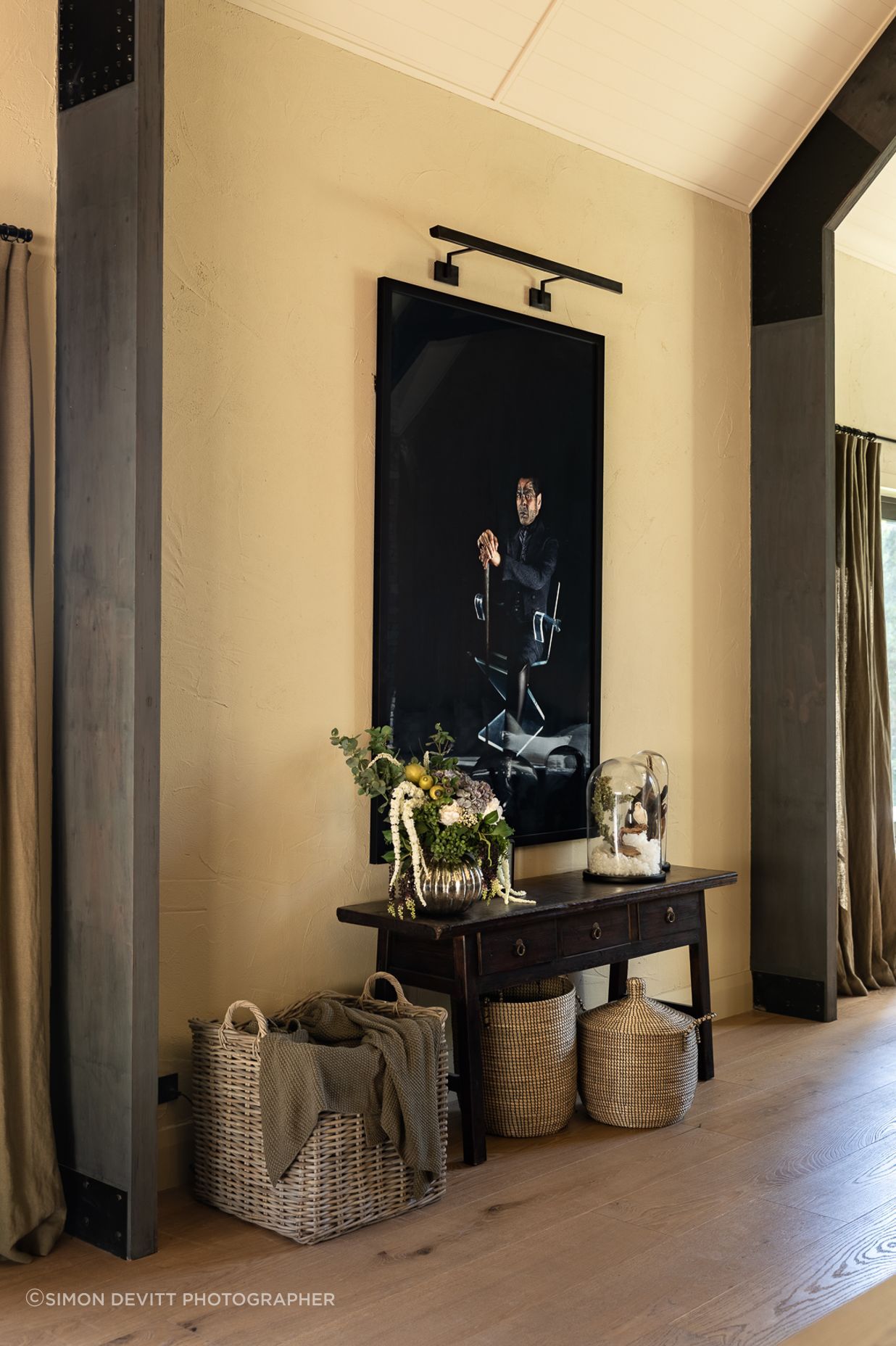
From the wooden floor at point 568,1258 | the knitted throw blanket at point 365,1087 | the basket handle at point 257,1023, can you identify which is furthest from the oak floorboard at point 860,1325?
the basket handle at point 257,1023

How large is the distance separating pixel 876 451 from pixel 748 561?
3.33ft

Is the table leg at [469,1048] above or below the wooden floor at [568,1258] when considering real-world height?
above

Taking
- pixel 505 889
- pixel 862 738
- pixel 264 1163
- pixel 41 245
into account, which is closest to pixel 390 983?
pixel 505 889

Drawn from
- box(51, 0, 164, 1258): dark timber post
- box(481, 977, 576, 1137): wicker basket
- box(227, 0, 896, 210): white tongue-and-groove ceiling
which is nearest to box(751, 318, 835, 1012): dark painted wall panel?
box(227, 0, 896, 210): white tongue-and-groove ceiling

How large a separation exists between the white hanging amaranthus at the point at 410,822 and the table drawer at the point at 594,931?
1.59 ft

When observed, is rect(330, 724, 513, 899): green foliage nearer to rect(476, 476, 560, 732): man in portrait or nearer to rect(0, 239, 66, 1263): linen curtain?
rect(476, 476, 560, 732): man in portrait

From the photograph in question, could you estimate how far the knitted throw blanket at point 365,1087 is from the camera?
9.27 ft

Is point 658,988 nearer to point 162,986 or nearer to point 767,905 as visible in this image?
point 767,905

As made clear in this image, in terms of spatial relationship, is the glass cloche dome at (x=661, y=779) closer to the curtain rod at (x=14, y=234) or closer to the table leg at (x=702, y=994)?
the table leg at (x=702, y=994)

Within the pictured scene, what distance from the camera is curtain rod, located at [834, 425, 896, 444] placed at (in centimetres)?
546

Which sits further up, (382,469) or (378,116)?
(378,116)

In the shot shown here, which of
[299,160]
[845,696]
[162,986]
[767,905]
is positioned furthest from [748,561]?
[162,986]

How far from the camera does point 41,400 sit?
2.97 m

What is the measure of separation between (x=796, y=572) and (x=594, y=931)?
6.17 ft
